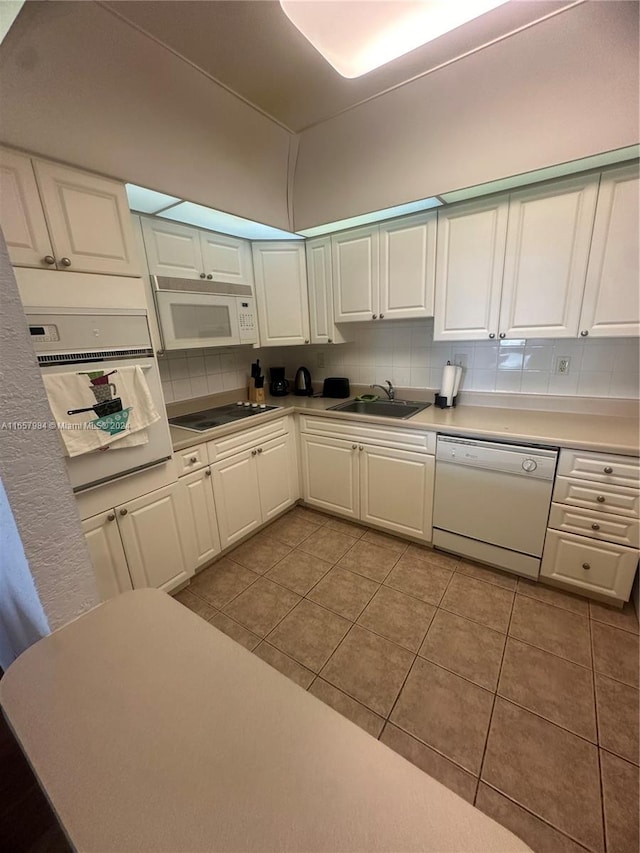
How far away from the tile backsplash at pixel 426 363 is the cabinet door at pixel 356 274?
1.06 feet

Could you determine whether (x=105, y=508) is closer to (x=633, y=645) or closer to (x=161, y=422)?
(x=161, y=422)

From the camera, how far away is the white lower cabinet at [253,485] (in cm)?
219

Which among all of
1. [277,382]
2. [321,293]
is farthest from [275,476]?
[321,293]

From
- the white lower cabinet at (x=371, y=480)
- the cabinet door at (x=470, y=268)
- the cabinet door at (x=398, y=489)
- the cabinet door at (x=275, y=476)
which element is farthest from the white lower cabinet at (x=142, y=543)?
the cabinet door at (x=470, y=268)

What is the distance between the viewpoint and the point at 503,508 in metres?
1.94

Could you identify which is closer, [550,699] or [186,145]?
[550,699]

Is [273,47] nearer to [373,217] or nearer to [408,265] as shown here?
[373,217]

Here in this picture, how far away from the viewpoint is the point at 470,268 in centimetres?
→ 199

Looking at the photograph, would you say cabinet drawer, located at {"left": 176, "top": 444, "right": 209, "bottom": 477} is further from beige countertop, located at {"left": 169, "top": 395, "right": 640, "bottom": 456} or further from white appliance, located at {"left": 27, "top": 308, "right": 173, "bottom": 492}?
white appliance, located at {"left": 27, "top": 308, "right": 173, "bottom": 492}

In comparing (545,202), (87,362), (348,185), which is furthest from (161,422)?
(545,202)

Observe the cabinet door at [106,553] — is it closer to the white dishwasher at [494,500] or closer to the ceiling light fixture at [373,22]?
the white dishwasher at [494,500]

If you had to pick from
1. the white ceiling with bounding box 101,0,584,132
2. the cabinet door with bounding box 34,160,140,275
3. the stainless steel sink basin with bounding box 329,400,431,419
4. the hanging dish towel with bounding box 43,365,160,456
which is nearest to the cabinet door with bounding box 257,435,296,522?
the stainless steel sink basin with bounding box 329,400,431,419

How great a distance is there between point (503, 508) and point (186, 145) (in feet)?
8.28

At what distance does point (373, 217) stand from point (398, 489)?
5.79 ft
